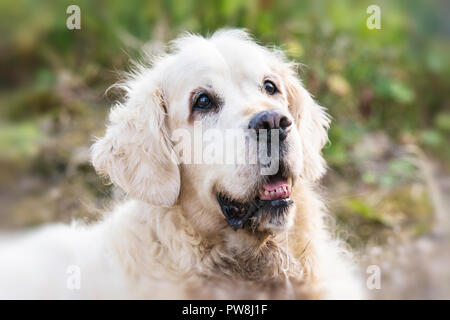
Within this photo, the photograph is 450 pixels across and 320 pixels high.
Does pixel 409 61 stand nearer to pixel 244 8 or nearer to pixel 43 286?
pixel 244 8

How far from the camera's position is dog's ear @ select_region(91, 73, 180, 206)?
362 centimetres

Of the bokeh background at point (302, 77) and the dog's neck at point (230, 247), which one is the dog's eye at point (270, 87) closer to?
the dog's neck at point (230, 247)

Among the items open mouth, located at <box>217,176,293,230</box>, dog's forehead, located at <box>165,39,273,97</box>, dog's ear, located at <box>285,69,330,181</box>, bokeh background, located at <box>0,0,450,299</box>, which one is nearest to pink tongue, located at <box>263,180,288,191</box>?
open mouth, located at <box>217,176,293,230</box>

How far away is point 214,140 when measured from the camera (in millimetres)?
3516

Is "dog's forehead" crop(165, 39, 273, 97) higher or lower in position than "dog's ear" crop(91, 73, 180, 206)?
higher

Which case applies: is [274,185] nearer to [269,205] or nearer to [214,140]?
[269,205]

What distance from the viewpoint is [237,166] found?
11.0 ft

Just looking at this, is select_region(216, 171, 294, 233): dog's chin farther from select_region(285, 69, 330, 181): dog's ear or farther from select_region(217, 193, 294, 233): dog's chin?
select_region(285, 69, 330, 181): dog's ear

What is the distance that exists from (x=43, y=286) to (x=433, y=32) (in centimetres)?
598

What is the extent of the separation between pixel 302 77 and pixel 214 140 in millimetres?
3638

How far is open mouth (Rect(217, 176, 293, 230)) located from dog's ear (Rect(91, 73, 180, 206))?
0.39m

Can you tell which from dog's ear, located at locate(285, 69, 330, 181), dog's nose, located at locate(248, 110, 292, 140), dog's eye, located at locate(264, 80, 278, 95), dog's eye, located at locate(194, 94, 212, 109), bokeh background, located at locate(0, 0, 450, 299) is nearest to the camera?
dog's nose, located at locate(248, 110, 292, 140)

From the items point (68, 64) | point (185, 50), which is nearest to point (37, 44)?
point (68, 64)

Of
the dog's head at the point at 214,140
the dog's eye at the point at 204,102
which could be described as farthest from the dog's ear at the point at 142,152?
the dog's eye at the point at 204,102
